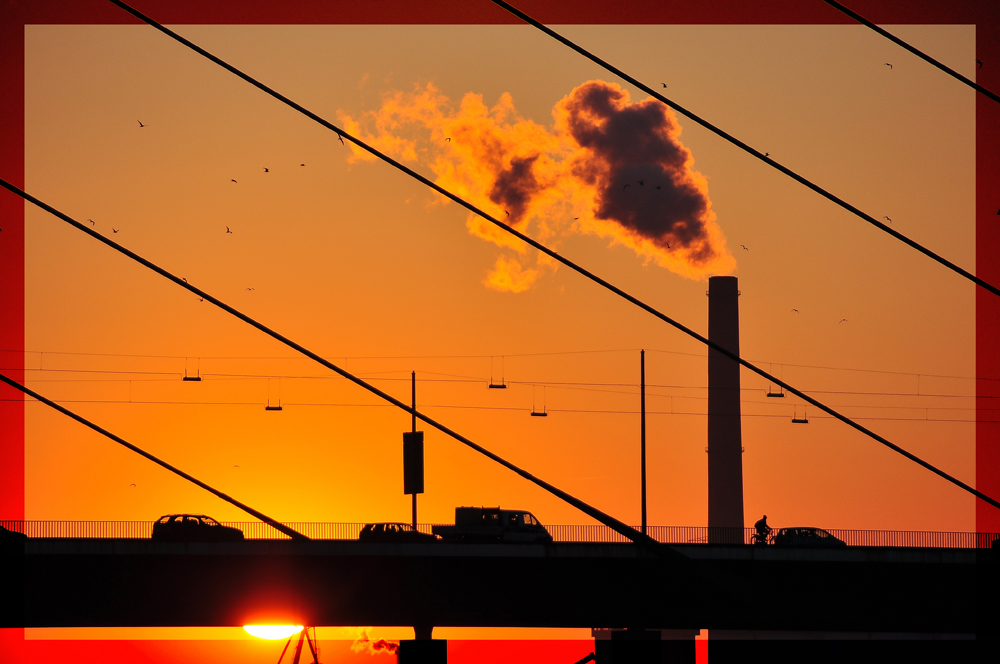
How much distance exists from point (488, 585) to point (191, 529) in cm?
1154

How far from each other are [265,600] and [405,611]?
13.7ft

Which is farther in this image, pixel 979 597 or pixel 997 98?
pixel 979 597

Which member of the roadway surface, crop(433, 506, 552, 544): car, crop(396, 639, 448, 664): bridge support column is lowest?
crop(396, 639, 448, 664): bridge support column

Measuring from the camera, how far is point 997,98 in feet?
62.7

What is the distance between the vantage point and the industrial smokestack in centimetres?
9425

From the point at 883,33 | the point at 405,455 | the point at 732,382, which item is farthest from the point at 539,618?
the point at 732,382

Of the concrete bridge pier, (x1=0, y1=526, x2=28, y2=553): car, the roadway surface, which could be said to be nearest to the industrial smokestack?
the roadway surface

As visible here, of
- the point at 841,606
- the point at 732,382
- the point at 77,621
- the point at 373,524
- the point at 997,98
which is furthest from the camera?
the point at 732,382

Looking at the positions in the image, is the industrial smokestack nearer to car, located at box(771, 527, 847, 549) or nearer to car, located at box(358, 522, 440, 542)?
car, located at box(771, 527, 847, 549)

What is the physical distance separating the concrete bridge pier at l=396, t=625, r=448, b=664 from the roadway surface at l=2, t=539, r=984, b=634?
787mm

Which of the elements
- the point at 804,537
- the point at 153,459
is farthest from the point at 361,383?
the point at 804,537

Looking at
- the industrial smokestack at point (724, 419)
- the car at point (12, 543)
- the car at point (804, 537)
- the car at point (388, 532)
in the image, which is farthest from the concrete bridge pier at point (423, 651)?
the industrial smokestack at point (724, 419)

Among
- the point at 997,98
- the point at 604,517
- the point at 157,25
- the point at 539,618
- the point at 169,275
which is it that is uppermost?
the point at 157,25

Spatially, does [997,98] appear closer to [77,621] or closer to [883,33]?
[883,33]
